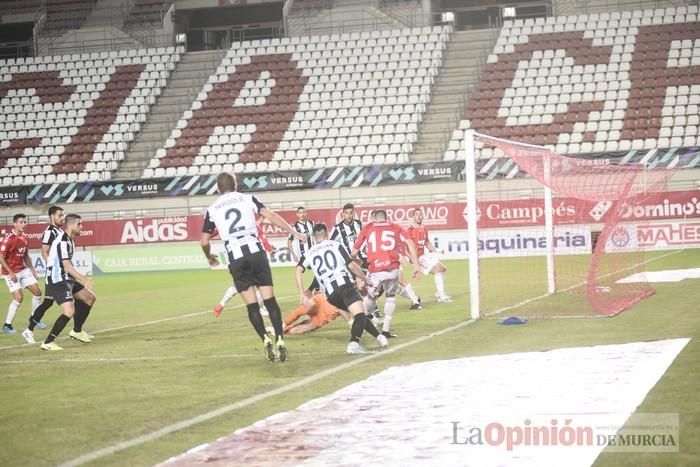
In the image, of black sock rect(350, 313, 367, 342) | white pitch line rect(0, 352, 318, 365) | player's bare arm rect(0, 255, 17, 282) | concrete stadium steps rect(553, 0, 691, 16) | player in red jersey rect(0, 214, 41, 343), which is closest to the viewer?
black sock rect(350, 313, 367, 342)

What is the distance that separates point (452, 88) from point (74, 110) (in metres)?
17.7

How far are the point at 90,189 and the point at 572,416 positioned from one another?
36.2 metres

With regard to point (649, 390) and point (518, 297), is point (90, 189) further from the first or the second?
point (649, 390)

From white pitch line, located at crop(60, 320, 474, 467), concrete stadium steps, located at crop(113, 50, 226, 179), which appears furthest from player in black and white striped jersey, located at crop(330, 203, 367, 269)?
concrete stadium steps, located at crop(113, 50, 226, 179)

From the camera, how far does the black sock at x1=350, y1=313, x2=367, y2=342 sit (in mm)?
12094

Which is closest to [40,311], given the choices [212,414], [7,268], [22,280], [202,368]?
[7,268]

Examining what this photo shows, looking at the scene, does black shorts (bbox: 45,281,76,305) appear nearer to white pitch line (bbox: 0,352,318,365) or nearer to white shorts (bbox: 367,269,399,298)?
white pitch line (bbox: 0,352,318,365)

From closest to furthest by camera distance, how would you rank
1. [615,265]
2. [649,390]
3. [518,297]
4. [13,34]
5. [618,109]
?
[649,390] < [518,297] < [615,265] < [618,109] < [13,34]

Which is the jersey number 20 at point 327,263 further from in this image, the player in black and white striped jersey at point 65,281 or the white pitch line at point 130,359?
the player in black and white striped jersey at point 65,281

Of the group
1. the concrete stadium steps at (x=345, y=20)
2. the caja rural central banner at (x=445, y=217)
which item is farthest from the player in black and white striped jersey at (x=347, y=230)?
the concrete stadium steps at (x=345, y=20)

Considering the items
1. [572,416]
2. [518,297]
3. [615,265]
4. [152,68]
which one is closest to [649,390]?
[572,416]

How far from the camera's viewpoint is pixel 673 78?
4122 centimetres

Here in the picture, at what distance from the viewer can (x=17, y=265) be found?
61.3 feet

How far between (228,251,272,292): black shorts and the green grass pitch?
36.4 inches
